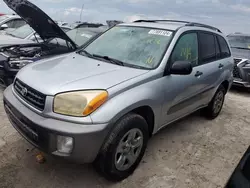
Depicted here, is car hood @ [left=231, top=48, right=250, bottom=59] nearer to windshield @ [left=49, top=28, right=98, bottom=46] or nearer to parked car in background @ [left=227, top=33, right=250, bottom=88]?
parked car in background @ [left=227, top=33, right=250, bottom=88]

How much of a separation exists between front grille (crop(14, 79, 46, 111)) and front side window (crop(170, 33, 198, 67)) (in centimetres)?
161

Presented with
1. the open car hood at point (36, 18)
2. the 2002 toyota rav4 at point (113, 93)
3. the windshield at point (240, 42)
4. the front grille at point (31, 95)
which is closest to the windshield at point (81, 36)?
the open car hood at point (36, 18)

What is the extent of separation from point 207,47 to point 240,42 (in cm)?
553

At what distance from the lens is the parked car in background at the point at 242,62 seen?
7.04 metres

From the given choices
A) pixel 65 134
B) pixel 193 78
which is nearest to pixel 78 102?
pixel 65 134

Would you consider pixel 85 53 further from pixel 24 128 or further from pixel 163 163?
pixel 163 163

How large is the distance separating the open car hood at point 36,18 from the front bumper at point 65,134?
294cm

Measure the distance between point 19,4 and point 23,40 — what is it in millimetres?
2139

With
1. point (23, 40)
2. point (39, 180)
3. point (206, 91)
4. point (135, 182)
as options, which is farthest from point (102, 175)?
point (23, 40)

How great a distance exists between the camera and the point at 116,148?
2475 millimetres

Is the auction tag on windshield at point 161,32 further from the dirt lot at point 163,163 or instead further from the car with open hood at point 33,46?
the car with open hood at point 33,46

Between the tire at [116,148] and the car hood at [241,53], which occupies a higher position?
the car hood at [241,53]

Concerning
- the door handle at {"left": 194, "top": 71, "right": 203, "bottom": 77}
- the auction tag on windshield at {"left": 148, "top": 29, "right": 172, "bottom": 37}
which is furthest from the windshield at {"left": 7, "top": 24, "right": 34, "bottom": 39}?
the door handle at {"left": 194, "top": 71, "right": 203, "bottom": 77}

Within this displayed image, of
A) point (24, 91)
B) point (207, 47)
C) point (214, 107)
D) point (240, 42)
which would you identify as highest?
point (207, 47)
